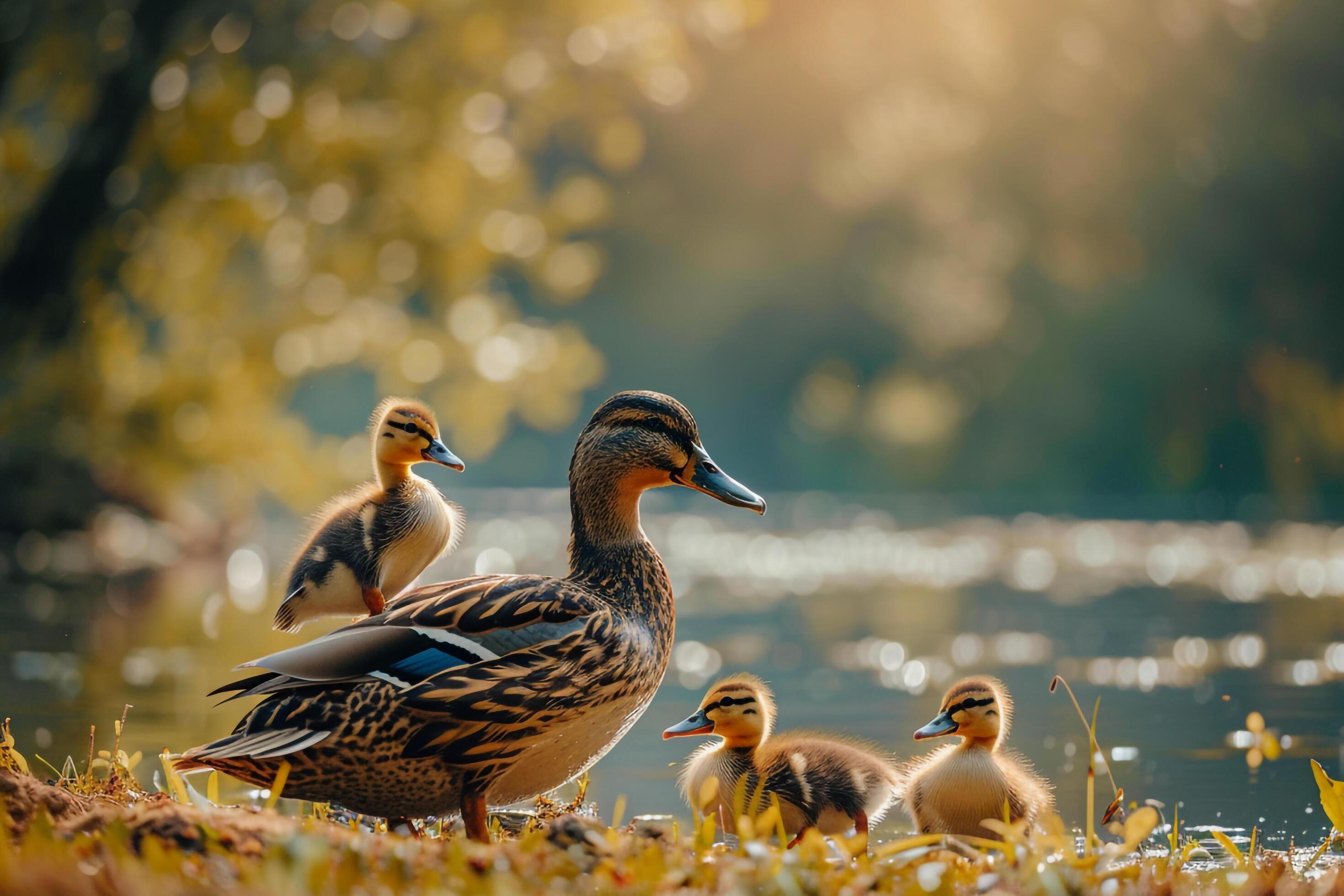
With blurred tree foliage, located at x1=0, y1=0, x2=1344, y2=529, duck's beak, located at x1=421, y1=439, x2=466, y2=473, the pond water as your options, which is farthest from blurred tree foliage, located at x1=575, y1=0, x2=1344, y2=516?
duck's beak, located at x1=421, y1=439, x2=466, y2=473

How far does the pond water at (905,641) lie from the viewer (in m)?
6.42

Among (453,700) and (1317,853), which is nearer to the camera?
(453,700)

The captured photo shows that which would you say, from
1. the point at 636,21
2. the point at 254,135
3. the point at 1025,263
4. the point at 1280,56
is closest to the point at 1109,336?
the point at 1025,263

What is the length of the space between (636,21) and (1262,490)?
62.4ft

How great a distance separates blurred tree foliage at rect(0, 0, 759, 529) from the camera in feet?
52.7

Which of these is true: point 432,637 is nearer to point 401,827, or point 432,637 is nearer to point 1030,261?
point 401,827

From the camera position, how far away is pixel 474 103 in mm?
17625

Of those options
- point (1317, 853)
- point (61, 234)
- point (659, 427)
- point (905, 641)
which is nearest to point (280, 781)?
point (659, 427)

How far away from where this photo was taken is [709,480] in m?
4.56

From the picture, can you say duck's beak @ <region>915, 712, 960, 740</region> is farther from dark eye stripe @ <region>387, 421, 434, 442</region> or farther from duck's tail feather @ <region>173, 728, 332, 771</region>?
duck's tail feather @ <region>173, 728, 332, 771</region>

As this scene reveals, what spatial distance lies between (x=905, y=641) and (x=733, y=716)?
6.67 m

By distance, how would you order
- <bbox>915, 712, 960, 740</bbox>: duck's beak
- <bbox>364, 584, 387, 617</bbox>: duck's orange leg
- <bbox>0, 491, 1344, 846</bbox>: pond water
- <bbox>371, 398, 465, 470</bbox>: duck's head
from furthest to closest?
<bbox>0, 491, 1344, 846</bbox>: pond water
<bbox>371, 398, 465, 470</bbox>: duck's head
<bbox>915, 712, 960, 740</bbox>: duck's beak
<bbox>364, 584, 387, 617</bbox>: duck's orange leg

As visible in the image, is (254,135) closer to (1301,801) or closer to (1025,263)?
(1301,801)

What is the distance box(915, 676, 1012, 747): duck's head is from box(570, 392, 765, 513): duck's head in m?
1.12
